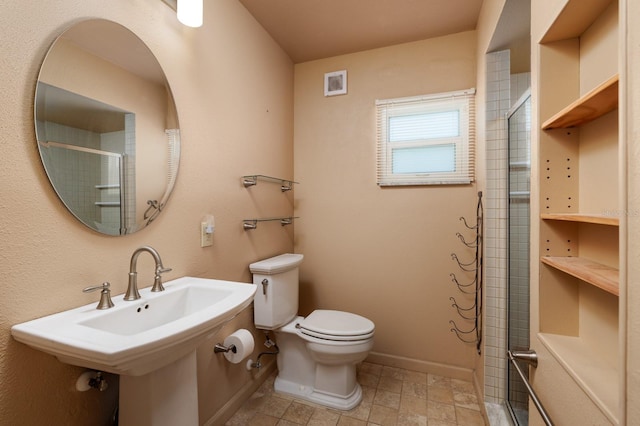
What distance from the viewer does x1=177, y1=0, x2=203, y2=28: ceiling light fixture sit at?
124 cm

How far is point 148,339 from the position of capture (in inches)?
27.7

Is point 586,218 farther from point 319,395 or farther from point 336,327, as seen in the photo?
point 319,395

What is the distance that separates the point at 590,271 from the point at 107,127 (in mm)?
1575

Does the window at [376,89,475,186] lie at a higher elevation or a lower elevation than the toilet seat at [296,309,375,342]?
higher

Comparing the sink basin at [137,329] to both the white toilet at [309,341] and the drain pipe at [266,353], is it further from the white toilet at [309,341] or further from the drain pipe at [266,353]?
the drain pipe at [266,353]

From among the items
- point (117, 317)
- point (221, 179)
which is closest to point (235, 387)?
point (117, 317)

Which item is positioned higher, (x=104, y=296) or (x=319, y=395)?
(x=104, y=296)

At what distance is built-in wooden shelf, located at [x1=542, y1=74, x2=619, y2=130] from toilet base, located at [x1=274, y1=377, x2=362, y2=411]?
1756mm

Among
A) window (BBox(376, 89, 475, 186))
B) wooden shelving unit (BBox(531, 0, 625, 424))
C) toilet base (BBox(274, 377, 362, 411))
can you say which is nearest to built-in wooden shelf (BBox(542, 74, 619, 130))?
wooden shelving unit (BBox(531, 0, 625, 424))

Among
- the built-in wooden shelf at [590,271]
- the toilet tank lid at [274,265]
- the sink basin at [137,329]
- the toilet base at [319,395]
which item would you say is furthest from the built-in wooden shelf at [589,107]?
the toilet base at [319,395]

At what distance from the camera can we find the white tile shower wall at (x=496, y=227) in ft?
5.44

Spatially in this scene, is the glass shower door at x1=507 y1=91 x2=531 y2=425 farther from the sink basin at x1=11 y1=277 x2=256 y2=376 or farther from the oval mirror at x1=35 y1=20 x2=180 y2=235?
the oval mirror at x1=35 y1=20 x2=180 y2=235

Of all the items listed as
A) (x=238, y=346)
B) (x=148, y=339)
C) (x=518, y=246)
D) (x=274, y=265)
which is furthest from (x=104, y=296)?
(x=518, y=246)

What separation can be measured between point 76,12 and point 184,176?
668mm
